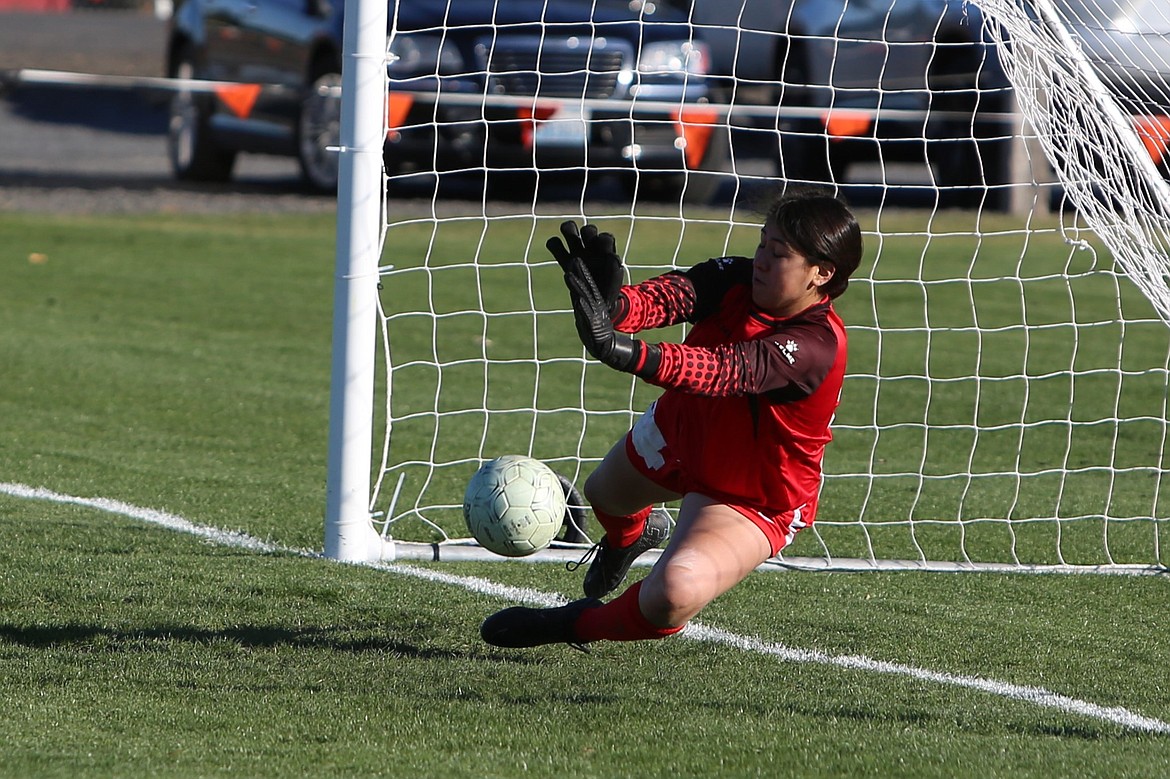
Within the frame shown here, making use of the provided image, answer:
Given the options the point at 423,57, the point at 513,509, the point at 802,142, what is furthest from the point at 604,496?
the point at 802,142

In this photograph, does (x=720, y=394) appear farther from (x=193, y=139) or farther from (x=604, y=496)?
(x=193, y=139)

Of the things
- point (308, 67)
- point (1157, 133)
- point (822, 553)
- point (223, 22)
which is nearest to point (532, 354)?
point (822, 553)

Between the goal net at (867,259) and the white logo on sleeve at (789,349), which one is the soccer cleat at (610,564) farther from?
the white logo on sleeve at (789,349)

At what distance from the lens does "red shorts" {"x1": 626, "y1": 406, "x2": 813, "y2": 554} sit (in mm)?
3959

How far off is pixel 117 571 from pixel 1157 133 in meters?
3.87

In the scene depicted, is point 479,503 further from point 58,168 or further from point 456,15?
point 58,168

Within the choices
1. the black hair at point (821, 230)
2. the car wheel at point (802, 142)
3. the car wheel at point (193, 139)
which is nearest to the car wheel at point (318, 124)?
the car wheel at point (193, 139)

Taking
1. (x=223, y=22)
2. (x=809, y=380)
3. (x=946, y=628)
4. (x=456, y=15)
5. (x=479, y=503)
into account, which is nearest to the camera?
(x=809, y=380)

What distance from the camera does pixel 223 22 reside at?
14.3 m

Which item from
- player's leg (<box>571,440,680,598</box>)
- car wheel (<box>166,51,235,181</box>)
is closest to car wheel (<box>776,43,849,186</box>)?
car wheel (<box>166,51,235,181</box>)

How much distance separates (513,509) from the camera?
4.16 m

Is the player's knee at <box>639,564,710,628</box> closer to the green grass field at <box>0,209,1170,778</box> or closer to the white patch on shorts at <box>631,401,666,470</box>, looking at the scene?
the green grass field at <box>0,209,1170,778</box>

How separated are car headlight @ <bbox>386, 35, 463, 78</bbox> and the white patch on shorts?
7.77 m

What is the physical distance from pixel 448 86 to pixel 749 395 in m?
8.94
